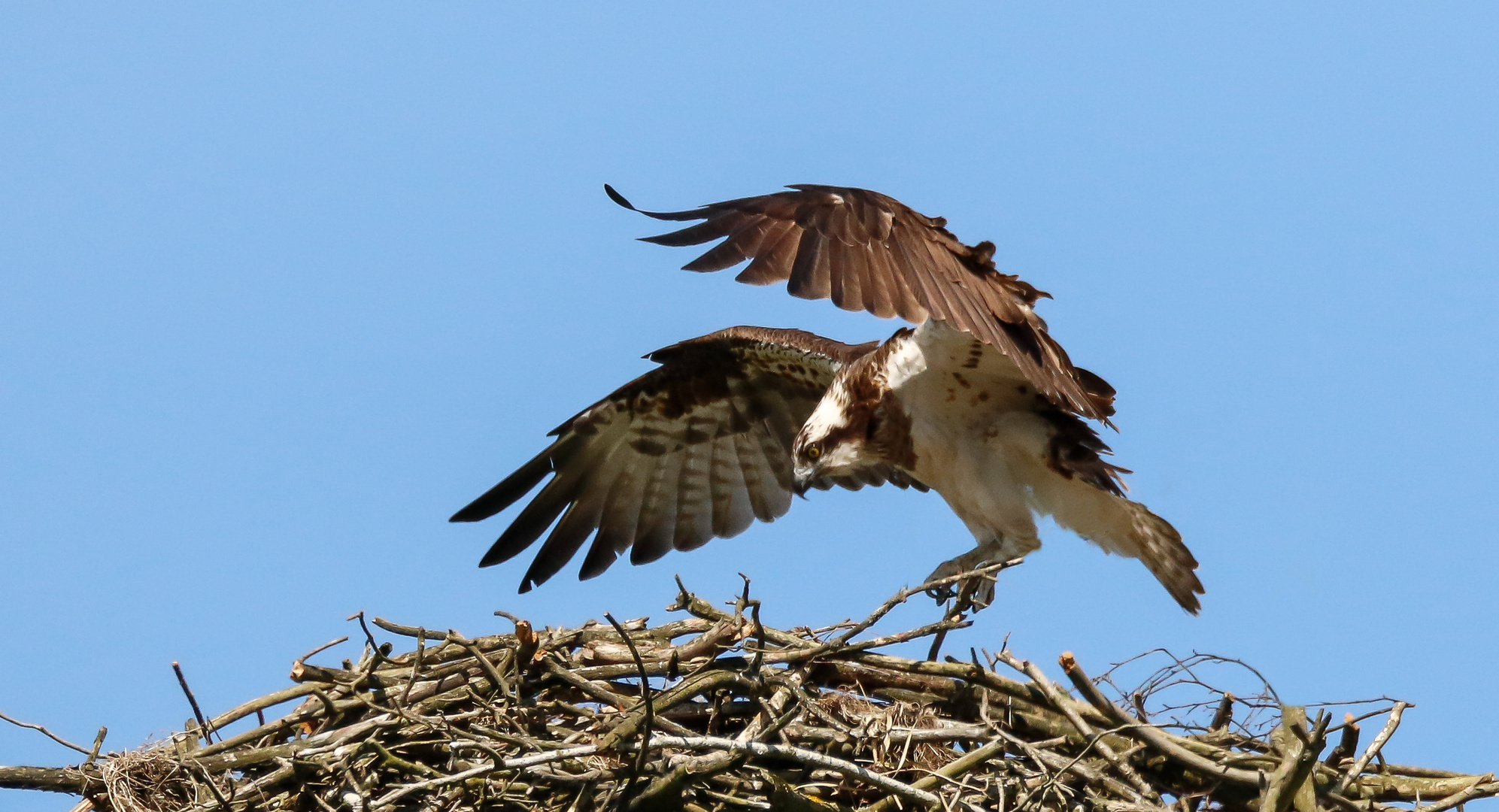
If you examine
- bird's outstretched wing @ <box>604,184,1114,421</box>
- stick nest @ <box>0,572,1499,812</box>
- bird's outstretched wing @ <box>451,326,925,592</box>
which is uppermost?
bird's outstretched wing @ <box>451,326,925,592</box>

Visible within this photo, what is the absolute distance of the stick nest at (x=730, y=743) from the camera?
15.2ft

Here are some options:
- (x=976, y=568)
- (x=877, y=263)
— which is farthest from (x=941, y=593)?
(x=877, y=263)

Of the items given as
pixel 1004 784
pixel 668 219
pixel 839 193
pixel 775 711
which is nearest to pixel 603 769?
pixel 775 711

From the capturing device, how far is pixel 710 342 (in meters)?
7.07

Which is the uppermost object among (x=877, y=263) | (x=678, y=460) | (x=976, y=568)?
(x=678, y=460)

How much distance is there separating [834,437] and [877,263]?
4.77ft

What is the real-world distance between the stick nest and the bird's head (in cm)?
127

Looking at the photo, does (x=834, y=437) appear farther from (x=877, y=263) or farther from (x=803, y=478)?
(x=877, y=263)

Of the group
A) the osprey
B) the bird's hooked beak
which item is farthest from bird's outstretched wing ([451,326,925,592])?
the bird's hooked beak

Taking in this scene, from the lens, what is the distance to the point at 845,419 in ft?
20.7

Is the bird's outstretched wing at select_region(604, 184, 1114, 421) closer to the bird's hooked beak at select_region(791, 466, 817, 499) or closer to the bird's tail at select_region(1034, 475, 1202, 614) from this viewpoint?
the bird's tail at select_region(1034, 475, 1202, 614)

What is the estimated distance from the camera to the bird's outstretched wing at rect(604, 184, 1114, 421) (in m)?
4.86

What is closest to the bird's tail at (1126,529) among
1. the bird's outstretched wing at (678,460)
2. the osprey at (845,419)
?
the osprey at (845,419)

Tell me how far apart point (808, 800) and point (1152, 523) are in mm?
2289
